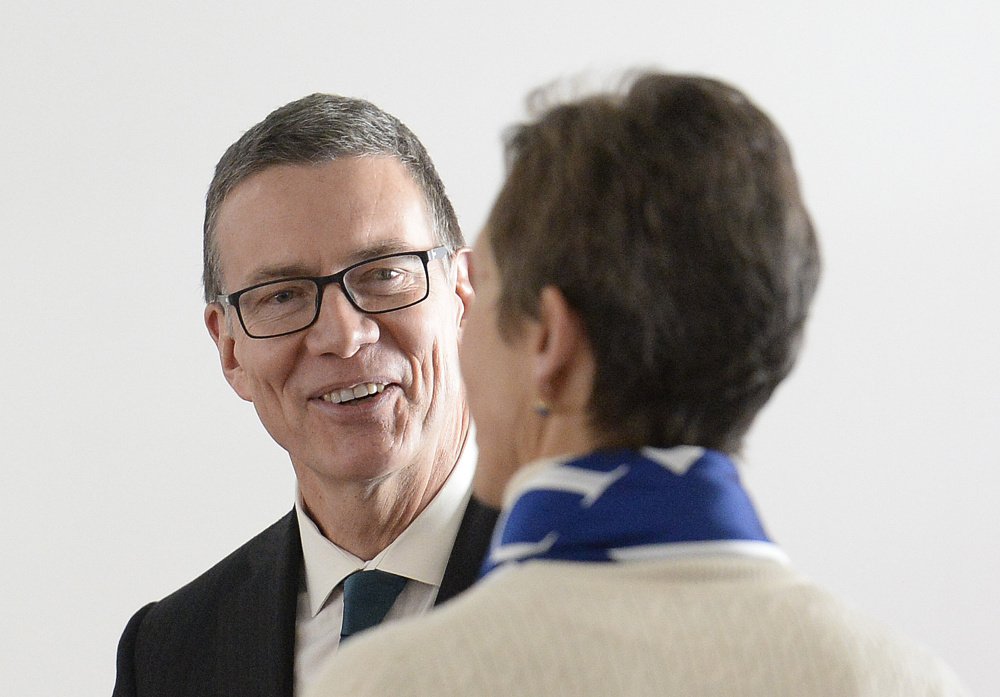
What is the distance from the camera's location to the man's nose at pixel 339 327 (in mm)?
2078

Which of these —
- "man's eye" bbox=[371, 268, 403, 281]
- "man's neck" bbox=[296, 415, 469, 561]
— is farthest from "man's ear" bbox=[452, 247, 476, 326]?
"man's neck" bbox=[296, 415, 469, 561]

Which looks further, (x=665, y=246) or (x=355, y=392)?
(x=355, y=392)

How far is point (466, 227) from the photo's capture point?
10.7ft

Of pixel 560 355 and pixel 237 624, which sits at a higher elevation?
pixel 560 355

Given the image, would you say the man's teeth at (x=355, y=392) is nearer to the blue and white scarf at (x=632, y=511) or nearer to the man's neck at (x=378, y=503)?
the man's neck at (x=378, y=503)

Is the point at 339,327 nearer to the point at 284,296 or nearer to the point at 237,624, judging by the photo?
the point at 284,296

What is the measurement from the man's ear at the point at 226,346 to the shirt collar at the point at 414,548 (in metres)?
0.24

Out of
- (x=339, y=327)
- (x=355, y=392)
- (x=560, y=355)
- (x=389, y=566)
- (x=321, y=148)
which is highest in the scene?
(x=321, y=148)

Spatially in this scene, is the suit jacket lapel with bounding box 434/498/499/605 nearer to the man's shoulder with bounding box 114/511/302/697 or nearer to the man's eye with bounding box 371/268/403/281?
the man's shoulder with bounding box 114/511/302/697

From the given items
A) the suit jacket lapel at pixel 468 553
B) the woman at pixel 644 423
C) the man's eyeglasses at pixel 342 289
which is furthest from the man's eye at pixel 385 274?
the woman at pixel 644 423

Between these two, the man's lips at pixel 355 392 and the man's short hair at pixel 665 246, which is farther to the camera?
the man's lips at pixel 355 392

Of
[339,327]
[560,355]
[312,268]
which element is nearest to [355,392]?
[339,327]

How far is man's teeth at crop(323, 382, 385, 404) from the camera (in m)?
2.09

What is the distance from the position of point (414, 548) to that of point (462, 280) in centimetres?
47
